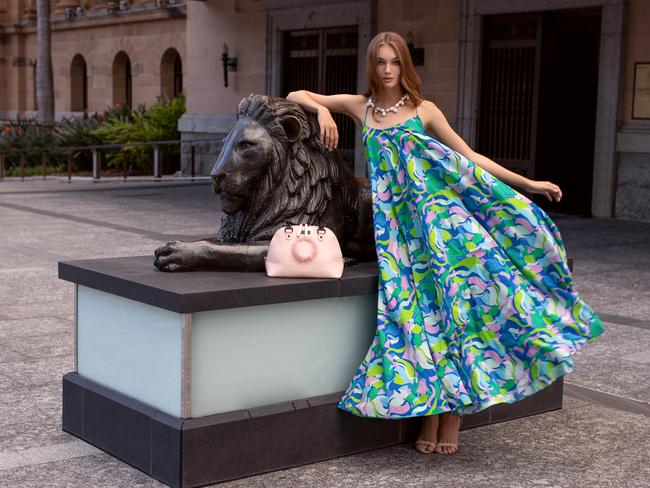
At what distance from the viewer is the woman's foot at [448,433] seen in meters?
4.75

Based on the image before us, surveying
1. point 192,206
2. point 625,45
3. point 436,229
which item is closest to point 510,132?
point 625,45

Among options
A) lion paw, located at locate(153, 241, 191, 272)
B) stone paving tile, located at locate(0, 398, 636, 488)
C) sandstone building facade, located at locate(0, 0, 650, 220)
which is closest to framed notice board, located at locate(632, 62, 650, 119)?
sandstone building facade, located at locate(0, 0, 650, 220)

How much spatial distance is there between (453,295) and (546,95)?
39.6ft

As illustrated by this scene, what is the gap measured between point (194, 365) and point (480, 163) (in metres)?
Result: 1.67

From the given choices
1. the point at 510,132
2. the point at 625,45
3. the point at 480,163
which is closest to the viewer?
the point at 480,163

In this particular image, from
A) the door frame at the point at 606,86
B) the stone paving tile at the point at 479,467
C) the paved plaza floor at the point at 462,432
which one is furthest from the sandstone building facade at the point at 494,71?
Result: the stone paving tile at the point at 479,467

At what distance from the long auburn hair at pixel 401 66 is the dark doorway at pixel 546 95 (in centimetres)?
1118

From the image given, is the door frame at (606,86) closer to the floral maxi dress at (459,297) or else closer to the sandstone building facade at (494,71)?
the sandstone building facade at (494,71)

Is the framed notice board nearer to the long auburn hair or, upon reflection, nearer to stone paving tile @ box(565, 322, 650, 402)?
stone paving tile @ box(565, 322, 650, 402)

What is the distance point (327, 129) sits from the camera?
491cm

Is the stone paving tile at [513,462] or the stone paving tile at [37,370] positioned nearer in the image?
the stone paving tile at [513,462]

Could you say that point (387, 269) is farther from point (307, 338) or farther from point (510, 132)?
point (510, 132)

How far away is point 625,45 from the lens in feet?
48.2

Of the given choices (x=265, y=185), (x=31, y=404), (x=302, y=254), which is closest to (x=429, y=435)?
(x=302, y=254)
